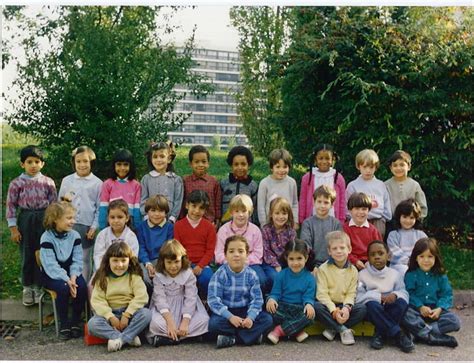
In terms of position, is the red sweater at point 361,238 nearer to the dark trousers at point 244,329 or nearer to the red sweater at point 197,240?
the dark trousers at point 244,329

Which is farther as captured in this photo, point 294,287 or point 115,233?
point 115,233

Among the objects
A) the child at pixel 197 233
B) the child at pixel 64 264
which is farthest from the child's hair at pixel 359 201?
the child at pixel 64 264

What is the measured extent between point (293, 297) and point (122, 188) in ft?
6.77

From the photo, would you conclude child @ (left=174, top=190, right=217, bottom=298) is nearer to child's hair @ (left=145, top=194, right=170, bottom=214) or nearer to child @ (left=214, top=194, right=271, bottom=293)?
child @ (left=214, top=194, right=271, bottom=293)

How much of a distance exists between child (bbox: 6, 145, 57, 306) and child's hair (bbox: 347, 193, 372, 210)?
304 cm

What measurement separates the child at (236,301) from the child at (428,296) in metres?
1.31

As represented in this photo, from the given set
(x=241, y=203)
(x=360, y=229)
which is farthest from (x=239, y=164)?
(x=360, y=229)

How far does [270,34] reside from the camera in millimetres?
12414

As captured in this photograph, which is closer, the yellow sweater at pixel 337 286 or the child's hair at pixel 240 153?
the yellow sweater at pixel 337 286

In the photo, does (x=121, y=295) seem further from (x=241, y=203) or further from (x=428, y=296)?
(x=428, y=296)

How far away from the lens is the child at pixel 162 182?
618 centimetres

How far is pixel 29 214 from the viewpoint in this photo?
592 centimetres

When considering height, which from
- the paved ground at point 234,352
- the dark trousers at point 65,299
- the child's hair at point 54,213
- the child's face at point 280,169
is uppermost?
the child's face at point 280,169

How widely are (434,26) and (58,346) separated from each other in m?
6.01
